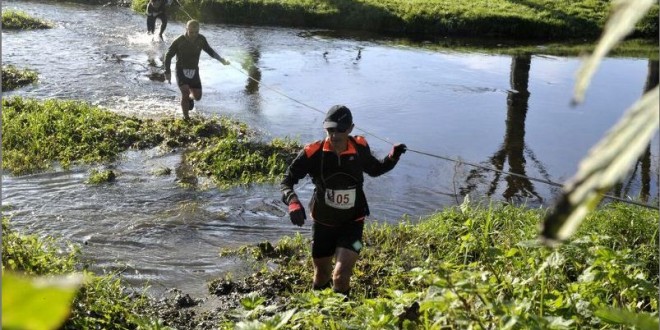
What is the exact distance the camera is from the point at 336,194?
5.58m

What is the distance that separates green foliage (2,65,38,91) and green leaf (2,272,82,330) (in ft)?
45.5

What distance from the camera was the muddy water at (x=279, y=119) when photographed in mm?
7387

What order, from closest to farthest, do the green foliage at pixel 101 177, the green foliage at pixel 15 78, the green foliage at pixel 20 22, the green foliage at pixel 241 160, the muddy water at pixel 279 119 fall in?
the muddy water at pixel 279 119 < the green foliage at pixel 101 177 < the green foliage at pixel 241 160 < the green foliage at pixel 15 78 < the green foliage at pixel 20 22

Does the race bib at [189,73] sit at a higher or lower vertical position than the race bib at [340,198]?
higher

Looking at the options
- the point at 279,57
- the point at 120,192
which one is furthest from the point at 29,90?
the point at 279,57

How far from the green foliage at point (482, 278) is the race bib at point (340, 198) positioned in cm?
76

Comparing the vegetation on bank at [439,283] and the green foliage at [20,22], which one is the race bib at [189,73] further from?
the green foliage at [20,22]

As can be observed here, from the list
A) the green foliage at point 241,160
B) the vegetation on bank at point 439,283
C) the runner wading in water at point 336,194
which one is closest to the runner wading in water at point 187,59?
the green foliage at point 241,160

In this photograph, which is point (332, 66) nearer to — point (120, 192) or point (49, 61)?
point (49, 61)

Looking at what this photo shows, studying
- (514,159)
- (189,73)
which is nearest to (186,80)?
(189,73)

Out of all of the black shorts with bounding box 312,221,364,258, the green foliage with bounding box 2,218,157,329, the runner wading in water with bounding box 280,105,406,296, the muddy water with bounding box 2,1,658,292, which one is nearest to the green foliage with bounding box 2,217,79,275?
the green foliage with bounding box 2,218,157,329

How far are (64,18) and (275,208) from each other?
16741 millimetres

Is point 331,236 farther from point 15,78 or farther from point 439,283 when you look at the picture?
point 15,78

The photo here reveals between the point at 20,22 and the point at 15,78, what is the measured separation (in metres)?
7.43
